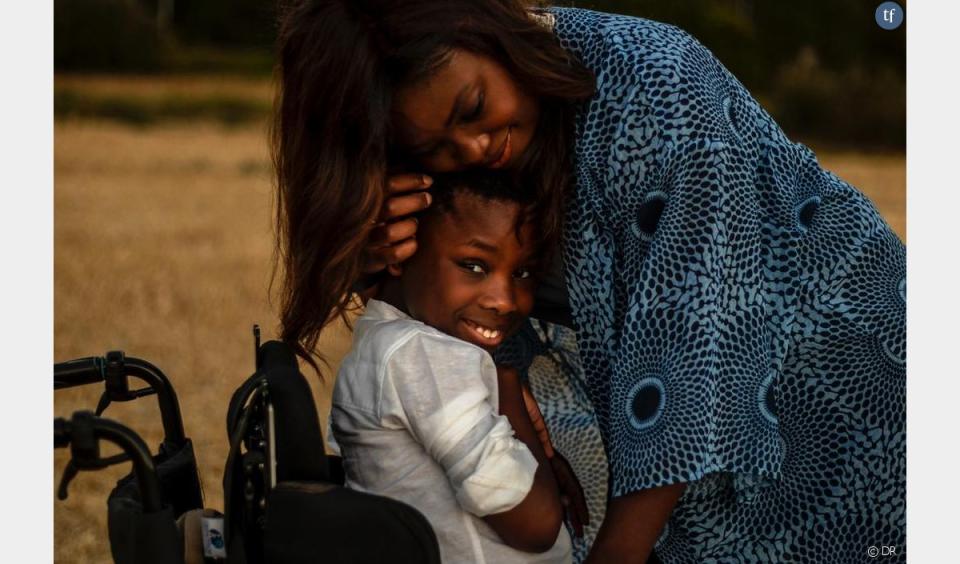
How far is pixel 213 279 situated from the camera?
22.2ft

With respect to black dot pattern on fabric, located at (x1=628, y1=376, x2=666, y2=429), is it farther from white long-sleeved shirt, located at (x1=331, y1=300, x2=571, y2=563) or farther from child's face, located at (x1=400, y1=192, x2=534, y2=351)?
child's face, located at (x1=400, y1=192, x2=534, y2=351)

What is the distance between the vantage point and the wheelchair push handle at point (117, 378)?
239 centimetres

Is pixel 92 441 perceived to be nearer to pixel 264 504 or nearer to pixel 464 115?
pixel 264 504

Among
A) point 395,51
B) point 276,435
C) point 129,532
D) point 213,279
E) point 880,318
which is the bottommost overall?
point 213,279

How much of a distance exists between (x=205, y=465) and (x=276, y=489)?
2.36 m

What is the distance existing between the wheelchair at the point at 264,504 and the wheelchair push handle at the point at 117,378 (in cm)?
24

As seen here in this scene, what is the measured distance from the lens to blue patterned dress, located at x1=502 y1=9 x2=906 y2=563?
2.20 meters

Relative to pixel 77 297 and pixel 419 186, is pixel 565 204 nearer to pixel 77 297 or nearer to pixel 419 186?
pixel 419 186

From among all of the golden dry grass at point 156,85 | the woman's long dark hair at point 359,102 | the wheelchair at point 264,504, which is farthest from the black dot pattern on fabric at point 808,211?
the golden dry grass at point 156,85

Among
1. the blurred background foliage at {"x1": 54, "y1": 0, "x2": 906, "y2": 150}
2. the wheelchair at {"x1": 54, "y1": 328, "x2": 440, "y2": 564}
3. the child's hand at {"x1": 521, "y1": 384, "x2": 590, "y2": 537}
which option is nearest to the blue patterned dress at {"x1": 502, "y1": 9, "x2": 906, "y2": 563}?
the child's hand at {"x1": 521, "y1": 384, "x2": 590, "y2": 537}

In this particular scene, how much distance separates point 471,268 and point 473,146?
21cm

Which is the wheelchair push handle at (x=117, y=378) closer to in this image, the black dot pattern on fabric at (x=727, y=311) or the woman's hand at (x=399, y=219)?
the woman's hand at (x=399, y=219)

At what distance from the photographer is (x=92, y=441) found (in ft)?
6.47
